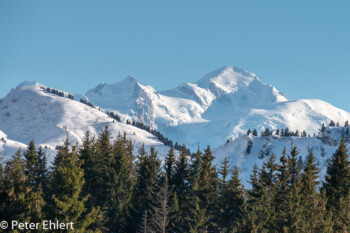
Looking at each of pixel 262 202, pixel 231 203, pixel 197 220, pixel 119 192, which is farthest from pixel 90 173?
pixel 262 202

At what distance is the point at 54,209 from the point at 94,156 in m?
33.2

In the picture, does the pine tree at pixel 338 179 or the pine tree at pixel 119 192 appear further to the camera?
the pine tree at pixel 119 192

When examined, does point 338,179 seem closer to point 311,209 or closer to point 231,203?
point 311,209

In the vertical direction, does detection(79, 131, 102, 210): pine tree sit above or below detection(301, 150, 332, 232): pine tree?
above

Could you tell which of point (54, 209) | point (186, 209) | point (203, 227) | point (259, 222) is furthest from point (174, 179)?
point (54, 209)

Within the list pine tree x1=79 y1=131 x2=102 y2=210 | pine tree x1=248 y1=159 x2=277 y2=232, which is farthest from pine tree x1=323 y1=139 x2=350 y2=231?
pine tree x1=79 y1=131 x2=102 y2=210

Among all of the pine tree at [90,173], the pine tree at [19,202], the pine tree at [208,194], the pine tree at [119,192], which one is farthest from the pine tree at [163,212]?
the pine tree at [19,202]

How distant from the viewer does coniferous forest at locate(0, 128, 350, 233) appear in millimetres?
26594

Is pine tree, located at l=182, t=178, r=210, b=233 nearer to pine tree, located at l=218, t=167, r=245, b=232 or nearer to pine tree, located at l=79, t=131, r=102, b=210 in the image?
pine tree, located at l=218, t=167, r=245, b=232

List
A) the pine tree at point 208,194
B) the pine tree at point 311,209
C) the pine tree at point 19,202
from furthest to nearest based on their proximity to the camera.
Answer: the pine tree at point 208,194 → the pine tree at point 311,209 → the pine tree at point 19,202

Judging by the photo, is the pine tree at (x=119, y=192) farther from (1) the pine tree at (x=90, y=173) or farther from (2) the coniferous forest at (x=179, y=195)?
(1) the pine tree at (x=90, y=173)

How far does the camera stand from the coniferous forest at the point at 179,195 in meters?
26.6

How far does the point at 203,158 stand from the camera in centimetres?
4884

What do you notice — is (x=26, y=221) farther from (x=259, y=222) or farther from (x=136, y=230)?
(x=136, y=230)
